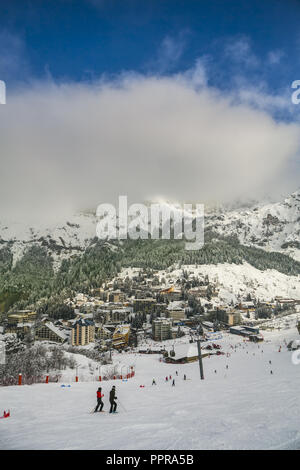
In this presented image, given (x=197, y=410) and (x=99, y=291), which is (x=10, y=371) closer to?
(x=197, y=410)

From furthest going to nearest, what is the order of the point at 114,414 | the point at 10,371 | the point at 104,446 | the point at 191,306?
the point at 191,306, the point at 10,371, the point at 114,414, the point at 104,446

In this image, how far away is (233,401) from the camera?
1678cm

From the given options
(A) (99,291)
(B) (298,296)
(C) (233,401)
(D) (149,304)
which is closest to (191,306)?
(D) (149,304)

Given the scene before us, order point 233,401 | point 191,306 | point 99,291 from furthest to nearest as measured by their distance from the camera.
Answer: point 99,291, point 191,306, point 233,401

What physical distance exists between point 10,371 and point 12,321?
10289 cm

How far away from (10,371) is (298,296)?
186758 millimetres
